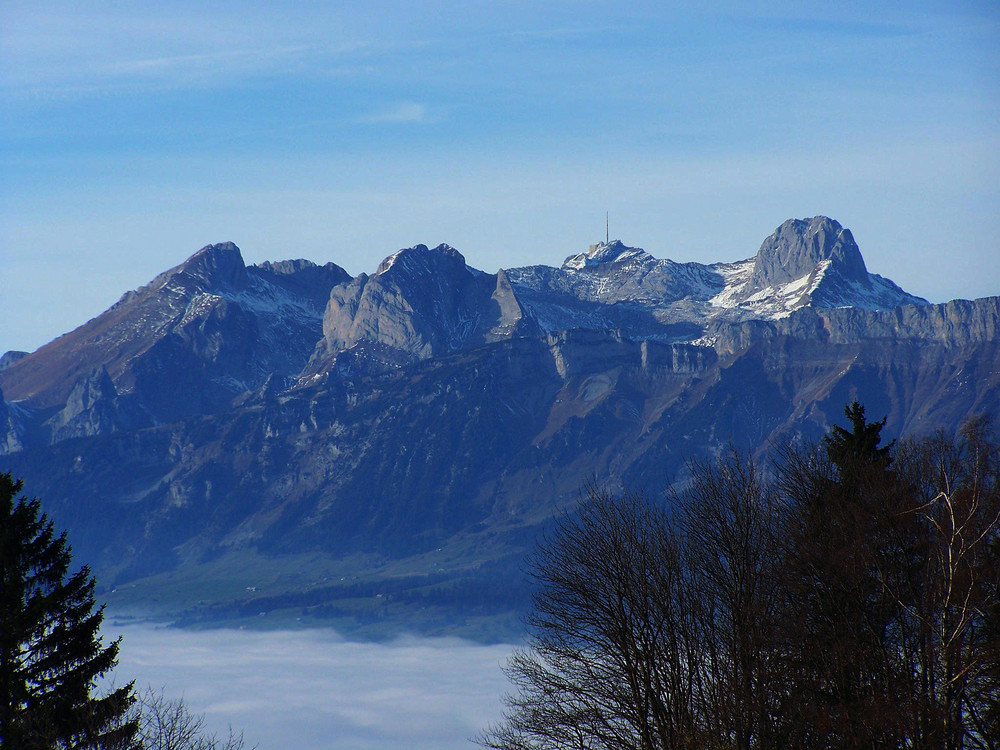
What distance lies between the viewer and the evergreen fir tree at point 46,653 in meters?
52.2

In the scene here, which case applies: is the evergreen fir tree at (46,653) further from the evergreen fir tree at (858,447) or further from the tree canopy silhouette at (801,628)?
the evergreen fir tree at (858,447)

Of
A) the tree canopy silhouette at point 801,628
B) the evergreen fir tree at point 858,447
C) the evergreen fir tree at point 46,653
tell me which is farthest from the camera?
the evergreen fir tree at point 858,447

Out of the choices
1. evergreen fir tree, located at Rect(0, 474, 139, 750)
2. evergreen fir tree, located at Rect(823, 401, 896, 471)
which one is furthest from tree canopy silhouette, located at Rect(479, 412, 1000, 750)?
evergreen fir tree, located at Rect(0, 474, 139, 750)

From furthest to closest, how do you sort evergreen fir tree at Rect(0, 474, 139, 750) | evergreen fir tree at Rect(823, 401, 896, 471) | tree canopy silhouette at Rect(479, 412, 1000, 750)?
evergreen fir tree at Rect(823, 401, 896, 471), tree canopy silhouette at Rect(479, 412, 1000, 750), evergreen fir tree at Rect(0, 474, 139, 750)

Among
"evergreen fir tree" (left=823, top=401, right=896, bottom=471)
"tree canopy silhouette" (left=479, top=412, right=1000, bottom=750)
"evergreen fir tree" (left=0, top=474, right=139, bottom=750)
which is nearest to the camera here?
"evergreen fir tree" (left=0, top=474, right=139, bottom=750)

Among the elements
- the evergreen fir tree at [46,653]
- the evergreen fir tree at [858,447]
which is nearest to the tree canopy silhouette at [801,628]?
the evergreen fir tree at [858,447]

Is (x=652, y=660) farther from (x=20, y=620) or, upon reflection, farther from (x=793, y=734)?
(x=20, y=620)

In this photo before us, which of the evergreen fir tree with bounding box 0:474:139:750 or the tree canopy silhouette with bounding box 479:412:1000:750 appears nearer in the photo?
the evergreen fir tree with bounding box 0:474:139:750

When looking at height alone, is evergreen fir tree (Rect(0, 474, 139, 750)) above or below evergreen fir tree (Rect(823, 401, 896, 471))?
below

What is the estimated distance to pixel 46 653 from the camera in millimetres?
54438

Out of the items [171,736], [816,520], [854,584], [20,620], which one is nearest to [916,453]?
[816,520]

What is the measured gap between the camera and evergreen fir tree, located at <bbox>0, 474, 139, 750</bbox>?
52156 mm

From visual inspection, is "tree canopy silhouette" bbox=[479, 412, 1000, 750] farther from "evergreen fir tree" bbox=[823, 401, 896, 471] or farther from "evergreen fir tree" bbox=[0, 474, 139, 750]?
"evergreen fir tree" bbox=[0, 474, 139, 750]

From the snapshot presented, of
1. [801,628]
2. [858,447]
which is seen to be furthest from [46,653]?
[858,447]
